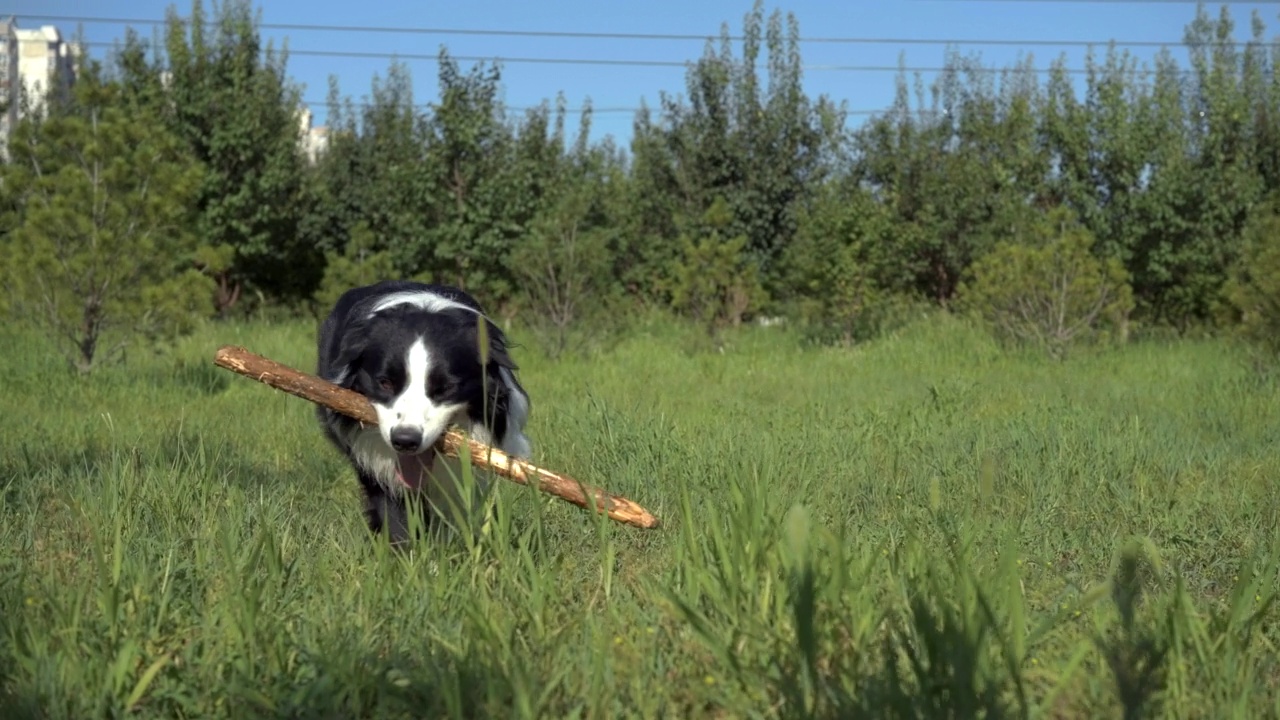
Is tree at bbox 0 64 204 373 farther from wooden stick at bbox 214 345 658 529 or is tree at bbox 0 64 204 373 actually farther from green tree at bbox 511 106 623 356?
wooden stick at bbox 214 345 658 529

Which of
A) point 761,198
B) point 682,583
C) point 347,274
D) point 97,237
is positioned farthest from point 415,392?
point 761,198

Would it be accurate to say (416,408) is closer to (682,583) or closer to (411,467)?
(411,467)

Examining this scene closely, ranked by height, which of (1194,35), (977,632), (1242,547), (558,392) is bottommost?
(558,392)

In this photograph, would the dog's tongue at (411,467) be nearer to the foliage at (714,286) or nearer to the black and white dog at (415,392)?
the black and white dog at (415,392)

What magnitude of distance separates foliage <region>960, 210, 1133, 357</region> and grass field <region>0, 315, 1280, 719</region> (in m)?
5.77

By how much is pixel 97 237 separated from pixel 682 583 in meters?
7.85

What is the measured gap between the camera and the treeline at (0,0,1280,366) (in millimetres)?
14477

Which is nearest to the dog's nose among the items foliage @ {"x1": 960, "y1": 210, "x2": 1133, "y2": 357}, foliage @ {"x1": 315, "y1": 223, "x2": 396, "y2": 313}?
foliage @ {"x1": 960, "y1": 210, "x2": 1133, "y2": 357}

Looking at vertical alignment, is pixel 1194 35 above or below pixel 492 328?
above

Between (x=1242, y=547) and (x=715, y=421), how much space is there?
3563mm

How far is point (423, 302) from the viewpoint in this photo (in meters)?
4.96

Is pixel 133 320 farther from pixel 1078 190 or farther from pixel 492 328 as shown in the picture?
pixel 1078 190

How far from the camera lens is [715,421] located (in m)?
7.64

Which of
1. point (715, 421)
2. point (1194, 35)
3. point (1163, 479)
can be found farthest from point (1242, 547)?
point (1194, 35)
